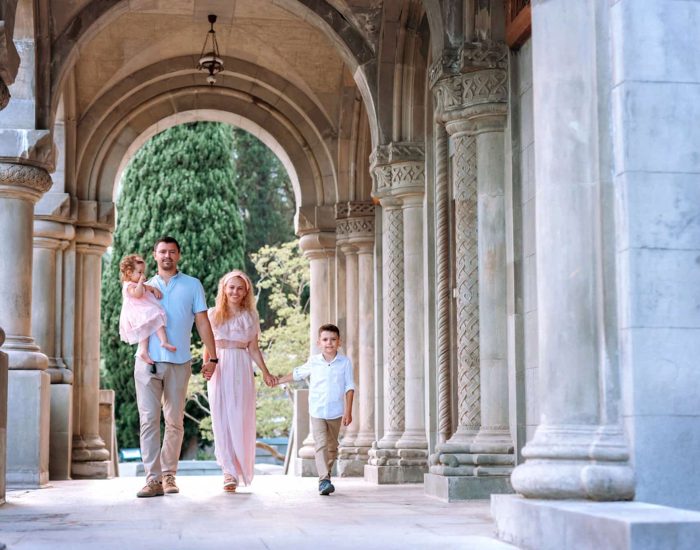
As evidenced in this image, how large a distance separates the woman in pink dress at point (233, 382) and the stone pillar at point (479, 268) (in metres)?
1.66

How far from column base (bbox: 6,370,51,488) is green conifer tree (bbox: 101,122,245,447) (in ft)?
72.8

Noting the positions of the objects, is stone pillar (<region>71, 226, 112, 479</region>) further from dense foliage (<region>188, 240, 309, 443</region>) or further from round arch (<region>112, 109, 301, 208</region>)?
dense foliage (<region>188, 240, 309, 443</region>)

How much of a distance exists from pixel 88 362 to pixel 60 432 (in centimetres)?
169

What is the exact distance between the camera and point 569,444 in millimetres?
5305

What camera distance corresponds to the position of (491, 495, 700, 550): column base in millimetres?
4191

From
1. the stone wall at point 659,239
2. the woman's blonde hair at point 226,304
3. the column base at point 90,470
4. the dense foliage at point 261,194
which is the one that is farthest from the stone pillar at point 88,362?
the dense foliage at point 261,194

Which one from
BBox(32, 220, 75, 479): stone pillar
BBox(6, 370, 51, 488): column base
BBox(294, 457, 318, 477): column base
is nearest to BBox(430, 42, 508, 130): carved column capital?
BBox(6, 370, 51, 488): column base

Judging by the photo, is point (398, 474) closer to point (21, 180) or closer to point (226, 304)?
point (226, 304)

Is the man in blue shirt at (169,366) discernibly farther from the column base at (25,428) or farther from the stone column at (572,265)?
the stone column at (572,265)

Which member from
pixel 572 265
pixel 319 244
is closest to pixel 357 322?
pixel 319 244

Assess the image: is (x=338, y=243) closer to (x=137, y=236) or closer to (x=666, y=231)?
(x=666, y=231)

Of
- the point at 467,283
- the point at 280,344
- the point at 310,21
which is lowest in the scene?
the point at 467,283

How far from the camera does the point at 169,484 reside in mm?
9469

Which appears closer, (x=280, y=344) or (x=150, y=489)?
(x=150, y=489)
